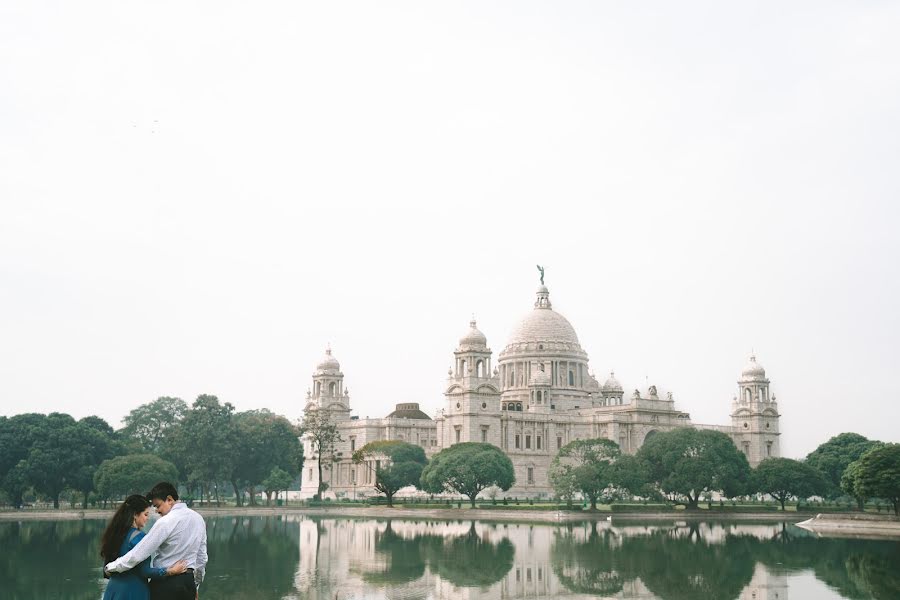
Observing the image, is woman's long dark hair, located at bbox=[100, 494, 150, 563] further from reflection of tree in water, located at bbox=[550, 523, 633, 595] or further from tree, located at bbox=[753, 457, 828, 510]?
tree, located at bbox=[753, 457, 828, 510]

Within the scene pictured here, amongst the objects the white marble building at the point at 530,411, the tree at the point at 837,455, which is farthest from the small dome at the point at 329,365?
the tree at the point at 837,455

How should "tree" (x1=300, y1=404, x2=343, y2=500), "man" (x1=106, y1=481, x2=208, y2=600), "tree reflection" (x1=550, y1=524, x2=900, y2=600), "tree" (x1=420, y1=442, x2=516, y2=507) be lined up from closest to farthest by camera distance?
"man" (x1=106, y1=481, x2=208, y2=600), "tree reflection" (x1=550, y1=524, x2=900, y2=600), "tree" (x1=420, y1=442, x2=516, y2=507), "tree" (x1=300, y1=404, x2=343, y2=500)

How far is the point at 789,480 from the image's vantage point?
8038 centimetres

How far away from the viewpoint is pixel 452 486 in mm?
80625

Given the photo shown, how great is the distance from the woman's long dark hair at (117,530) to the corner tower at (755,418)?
10647 centimetres

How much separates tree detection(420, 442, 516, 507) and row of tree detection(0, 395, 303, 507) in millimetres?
16590

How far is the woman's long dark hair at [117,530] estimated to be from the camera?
11.2 metres

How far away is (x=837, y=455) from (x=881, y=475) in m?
35.0

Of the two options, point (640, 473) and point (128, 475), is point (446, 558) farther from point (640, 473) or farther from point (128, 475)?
point (128, 475)

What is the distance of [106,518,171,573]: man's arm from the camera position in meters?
10.9

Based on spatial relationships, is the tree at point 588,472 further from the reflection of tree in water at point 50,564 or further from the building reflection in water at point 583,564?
the reflection of tree in water at point 50,564

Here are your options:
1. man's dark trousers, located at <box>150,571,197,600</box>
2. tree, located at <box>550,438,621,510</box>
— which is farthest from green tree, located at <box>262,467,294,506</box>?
man's dark trousers, located at <box>150,571,197,600</box>

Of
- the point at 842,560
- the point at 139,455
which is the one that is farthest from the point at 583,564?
the point at 139,455

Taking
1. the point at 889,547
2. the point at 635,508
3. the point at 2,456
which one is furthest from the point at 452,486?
the point at 889,547
